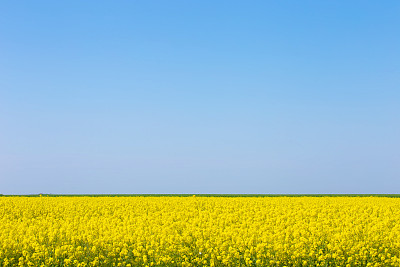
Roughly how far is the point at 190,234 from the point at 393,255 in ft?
23.2

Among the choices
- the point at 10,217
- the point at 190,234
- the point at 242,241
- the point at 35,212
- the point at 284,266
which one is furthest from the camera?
the point at 35,212

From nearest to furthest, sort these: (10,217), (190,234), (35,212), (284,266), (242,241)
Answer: (284,266) < (242,241) < (190,234) < (10,217) < (35,212)

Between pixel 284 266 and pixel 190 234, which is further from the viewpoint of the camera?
pixel 190 234

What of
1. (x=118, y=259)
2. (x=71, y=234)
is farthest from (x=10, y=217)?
(x=118, y=259)

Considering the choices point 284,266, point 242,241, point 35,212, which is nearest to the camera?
point 284,266

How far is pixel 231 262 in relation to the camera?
Answer: 12344mm

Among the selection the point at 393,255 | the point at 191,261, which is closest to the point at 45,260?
the point at 191,261

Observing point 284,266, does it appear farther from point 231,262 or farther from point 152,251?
point 152,251

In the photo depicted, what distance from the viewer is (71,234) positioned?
1515cm

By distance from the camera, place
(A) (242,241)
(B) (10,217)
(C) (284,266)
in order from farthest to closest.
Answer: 1. (B) (10,217)
2. (A) (242,241)
3. (C) (284,266)

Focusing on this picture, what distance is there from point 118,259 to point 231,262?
11.6 feet

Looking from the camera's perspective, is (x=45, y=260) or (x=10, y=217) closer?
(x=45, y=260)

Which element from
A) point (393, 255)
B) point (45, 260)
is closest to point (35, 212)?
point (45, 260)

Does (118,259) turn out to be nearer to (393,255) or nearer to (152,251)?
(152,251)
